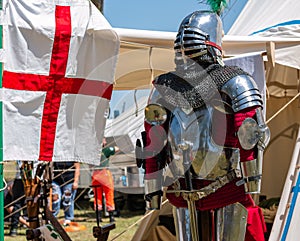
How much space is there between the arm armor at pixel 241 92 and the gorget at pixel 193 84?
1.3 inches

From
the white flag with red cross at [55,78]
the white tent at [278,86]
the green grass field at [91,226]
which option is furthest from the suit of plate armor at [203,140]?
the green grass field at [91,226]

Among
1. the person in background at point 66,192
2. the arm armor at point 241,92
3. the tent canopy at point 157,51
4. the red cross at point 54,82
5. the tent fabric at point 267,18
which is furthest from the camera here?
the person in background at point 66,192

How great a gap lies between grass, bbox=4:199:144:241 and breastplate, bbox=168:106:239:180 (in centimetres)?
263

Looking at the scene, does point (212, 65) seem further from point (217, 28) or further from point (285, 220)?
point (285, 220)

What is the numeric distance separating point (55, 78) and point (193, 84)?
80cm

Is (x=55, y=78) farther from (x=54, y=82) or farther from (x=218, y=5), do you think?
(x=218, y=5)

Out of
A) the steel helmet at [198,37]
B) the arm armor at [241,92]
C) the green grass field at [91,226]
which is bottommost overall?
the green grass field at [91,226]

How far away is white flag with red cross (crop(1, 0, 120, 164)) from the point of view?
2803 mm

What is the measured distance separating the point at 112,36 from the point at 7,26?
579 mm

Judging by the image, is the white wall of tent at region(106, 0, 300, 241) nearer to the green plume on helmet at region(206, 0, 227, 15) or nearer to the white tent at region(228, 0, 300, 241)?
the white tent at region(228, 0, 300, 241)

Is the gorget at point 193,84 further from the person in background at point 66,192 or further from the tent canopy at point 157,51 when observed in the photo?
the person in background at point 66,192

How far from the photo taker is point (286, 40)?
3568 millimetres

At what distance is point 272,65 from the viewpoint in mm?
3400

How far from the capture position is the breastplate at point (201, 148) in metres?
2.53
